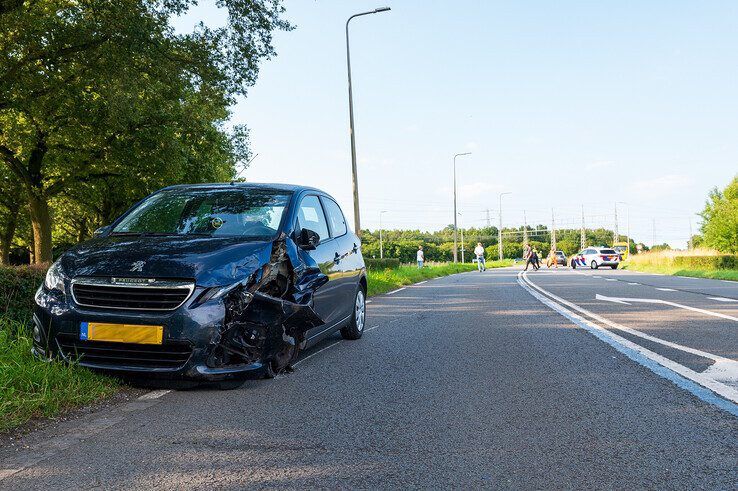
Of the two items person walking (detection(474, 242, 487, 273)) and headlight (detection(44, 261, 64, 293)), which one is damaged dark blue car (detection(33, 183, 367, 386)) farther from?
person walking (detection(474, 242, 487, 273))

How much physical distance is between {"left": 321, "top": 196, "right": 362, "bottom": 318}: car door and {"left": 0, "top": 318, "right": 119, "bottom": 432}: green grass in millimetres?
2615

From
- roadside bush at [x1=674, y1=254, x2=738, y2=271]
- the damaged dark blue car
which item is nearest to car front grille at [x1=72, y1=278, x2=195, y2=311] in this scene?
the damaged dark blue car

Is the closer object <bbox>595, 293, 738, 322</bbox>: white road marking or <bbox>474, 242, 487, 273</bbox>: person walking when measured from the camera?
<bbox>595, 293, 738, 322</bbox>: white road marking

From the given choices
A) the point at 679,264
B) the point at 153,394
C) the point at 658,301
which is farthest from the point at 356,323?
the point at 679,264

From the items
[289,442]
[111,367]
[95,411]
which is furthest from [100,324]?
[289,442]

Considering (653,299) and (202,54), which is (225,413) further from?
(202,54)

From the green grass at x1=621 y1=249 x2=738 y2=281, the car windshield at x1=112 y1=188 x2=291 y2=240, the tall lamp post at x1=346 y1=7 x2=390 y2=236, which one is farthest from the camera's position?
the green grass at x1=621 y1=249 x2=738 y2=281

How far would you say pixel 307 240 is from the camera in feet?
Result: 16.9

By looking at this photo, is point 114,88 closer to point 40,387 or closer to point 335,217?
point 335,217

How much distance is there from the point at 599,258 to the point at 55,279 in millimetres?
42703

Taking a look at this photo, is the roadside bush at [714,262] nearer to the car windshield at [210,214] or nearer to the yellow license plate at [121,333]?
the car windshield at [210,214]

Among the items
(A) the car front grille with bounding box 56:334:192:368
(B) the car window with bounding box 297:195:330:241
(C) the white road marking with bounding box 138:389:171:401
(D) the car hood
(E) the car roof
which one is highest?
(E) the car roof

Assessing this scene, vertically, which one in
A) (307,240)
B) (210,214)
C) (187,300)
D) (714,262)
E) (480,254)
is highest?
(210,214)

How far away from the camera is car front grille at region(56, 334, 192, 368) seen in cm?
404
